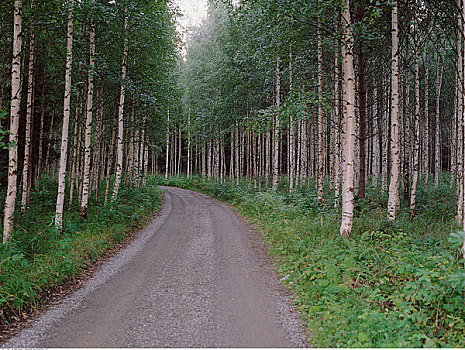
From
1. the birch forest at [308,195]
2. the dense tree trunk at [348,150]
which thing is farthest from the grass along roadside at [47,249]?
the dense tree trunk at [348,150]

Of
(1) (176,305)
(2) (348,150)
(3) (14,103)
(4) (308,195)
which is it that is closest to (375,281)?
(2) (348,150)

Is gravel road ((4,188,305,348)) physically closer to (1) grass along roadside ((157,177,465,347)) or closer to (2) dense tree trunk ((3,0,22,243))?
(1) grass along roadside ((157,177,465,347))

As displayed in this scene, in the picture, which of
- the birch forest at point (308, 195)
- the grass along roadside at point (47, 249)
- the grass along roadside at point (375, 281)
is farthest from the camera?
the grass along roadside at point (47, 249)

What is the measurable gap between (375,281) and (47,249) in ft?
24.2

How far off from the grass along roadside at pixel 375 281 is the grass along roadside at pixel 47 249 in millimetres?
4695

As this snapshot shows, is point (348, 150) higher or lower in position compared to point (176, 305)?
higher

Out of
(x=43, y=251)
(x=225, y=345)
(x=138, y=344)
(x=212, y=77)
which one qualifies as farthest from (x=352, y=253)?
(x=212, y=77)

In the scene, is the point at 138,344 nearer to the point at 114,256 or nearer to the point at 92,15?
the point at 114,256

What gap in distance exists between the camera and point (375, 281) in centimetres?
515

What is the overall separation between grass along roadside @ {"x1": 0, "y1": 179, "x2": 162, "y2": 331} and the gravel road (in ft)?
1.58

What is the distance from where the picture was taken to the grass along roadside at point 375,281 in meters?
3.77

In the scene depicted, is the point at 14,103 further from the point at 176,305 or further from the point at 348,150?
the point at 348,150

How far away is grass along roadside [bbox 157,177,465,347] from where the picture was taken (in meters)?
3.77

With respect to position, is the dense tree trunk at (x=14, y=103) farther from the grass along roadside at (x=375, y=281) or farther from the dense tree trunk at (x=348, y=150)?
the dense tree trunk at (x=348, y=150)
